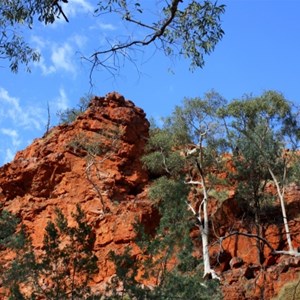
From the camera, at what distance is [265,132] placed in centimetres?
2695

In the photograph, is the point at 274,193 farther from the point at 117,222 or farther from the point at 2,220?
the point at 2,220

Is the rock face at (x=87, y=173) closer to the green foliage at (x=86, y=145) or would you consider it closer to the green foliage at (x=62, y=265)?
the green foliage at (x=86, y=145)

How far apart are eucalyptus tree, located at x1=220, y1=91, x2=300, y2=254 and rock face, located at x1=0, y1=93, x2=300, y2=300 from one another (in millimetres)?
1518

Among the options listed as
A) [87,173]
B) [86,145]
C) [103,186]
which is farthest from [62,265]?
[86,145]

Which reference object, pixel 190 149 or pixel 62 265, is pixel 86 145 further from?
pixel 62 265

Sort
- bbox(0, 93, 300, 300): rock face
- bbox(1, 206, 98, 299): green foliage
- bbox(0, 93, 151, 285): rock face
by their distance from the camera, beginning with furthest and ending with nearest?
bbox(0, 93, 151, 285): rock face → bbox(0, 93, 300, 300): rock face → bbox(1, 206, 98, 299): green foliage

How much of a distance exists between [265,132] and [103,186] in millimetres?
7749

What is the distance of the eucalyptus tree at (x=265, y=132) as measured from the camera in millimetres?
27000

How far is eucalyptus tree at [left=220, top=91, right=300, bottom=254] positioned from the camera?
1063 inches

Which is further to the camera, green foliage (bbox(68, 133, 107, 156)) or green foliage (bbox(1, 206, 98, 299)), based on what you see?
green foliage (bbox(68, 133, 107, 156))

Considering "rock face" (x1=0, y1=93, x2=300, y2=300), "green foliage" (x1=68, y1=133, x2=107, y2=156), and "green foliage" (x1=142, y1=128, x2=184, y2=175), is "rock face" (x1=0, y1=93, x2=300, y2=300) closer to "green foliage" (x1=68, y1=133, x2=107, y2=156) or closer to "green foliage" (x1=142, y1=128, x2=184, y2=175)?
"green foliage" (x1=68, y1=133, x2=107, y2=156)

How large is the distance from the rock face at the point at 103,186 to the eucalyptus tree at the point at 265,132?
152 cm

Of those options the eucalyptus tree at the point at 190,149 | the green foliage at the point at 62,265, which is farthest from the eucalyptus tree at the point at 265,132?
the green foliage at the point at 62,265

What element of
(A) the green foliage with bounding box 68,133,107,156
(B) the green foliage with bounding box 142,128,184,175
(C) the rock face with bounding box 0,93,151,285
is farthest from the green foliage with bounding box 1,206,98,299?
(A) the green foliage with bounding box 68,133,107,156
